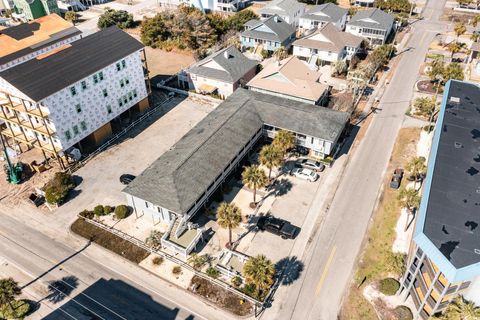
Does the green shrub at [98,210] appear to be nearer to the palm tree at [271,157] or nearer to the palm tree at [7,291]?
the palm tree at [7,291]

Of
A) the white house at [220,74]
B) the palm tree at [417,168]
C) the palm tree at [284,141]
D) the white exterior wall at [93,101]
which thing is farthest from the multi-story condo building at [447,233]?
the white exterior wall at [93,101]

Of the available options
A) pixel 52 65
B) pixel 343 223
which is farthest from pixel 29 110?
pixel 343 223

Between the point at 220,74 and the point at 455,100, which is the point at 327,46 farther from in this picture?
the point at 455,100

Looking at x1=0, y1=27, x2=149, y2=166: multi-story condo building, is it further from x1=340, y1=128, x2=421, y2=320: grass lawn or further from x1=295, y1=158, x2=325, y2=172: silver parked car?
x1=340, y1=128, x2=421, y2=320: grass lawn

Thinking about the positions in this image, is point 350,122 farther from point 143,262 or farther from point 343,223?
point 143,262

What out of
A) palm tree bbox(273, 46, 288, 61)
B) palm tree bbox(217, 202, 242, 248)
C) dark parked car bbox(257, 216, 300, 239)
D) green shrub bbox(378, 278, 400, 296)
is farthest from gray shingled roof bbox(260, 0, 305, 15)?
green shrub bbox(378, 278, 400, 296)

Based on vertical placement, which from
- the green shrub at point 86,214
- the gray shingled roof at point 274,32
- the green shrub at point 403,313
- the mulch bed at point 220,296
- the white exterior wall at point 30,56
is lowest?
the mulch bed at point 220,296
